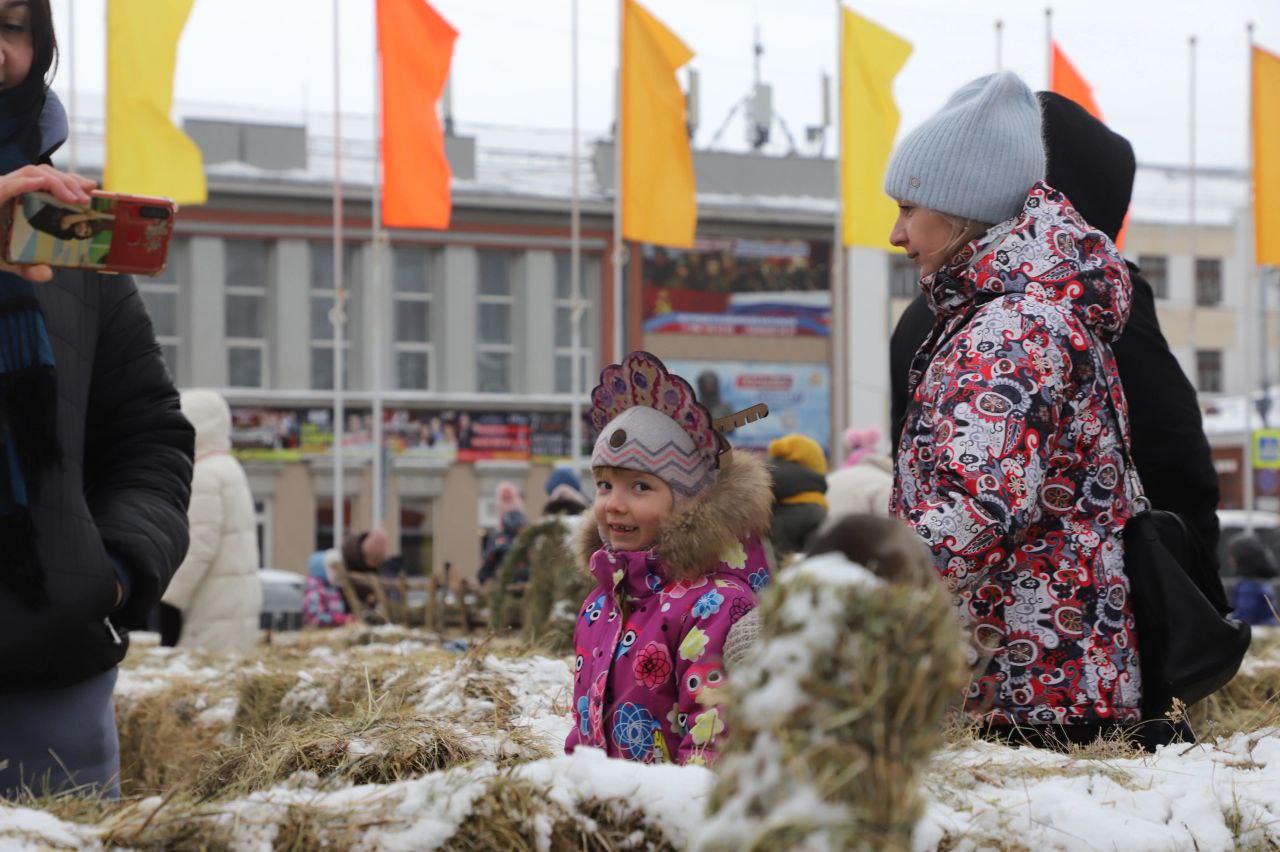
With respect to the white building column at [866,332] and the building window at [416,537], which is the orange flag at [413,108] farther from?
the white building column at [866,332]

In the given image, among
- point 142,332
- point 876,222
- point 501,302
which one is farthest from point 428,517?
point 142,332

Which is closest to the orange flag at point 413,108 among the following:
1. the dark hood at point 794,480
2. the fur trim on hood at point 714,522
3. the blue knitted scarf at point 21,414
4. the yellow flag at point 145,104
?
the yellow flag at point 145,104

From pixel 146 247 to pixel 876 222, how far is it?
17026mm

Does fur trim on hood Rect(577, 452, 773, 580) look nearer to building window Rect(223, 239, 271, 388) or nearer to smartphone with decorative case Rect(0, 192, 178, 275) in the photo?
smartphone with decorative case Rect(0, 192, 178, 275)

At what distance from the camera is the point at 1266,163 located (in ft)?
70.1

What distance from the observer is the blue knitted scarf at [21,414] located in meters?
2.79

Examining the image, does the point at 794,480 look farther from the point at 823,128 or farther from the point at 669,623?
the point at 823,128

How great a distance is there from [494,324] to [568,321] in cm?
164

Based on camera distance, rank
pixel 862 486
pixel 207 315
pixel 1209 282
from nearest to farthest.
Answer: pixel 862 486 < pixel 207 315 < pixel 1209 282

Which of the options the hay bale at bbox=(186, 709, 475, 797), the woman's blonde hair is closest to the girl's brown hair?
the hay bale at bbox=(186, 709, 475, 797)

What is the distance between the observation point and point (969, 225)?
3.22 metres

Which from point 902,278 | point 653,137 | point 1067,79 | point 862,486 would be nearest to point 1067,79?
point 1067,79

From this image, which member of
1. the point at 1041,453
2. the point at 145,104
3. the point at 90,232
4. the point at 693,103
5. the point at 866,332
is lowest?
the point at 1041,453

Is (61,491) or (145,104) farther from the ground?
(145,104)
